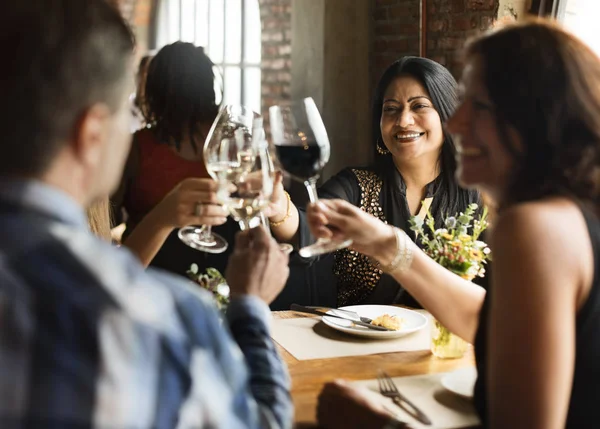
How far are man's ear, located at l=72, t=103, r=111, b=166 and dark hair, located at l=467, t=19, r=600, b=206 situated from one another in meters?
0.65

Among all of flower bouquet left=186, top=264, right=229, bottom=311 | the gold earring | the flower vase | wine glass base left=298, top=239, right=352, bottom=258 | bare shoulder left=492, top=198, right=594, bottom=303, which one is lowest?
the flower vase

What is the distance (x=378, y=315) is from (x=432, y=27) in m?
2.52

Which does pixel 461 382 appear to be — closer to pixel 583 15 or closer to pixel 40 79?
pixel 40 79

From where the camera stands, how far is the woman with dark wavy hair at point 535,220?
1077mm

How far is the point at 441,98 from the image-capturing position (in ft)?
8.60

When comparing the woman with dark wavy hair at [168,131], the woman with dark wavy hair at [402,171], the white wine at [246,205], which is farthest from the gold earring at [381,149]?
the white wine at [246,205]

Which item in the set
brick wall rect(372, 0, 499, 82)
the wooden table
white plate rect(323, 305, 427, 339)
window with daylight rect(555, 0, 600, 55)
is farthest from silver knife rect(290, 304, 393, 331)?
window with daylight rect(555, 0, 600, 55)

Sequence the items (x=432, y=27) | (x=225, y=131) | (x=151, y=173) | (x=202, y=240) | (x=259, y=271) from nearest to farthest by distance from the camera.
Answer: (x=259, y=271), (x=225, y=131), (x=202, y=240), (x=151, y=173), (x=432, y=27)

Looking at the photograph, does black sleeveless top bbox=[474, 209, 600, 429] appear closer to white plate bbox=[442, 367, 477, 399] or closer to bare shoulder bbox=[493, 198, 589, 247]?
bare shoulder bbox=[493, 198, 589, 247]

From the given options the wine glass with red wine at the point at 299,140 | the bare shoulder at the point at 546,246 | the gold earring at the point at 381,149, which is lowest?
the gold earring at the point at 381,149

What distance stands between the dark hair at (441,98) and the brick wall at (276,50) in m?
2.28

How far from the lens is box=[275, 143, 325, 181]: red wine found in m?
1.55

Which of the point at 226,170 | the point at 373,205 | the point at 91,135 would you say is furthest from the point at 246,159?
the point at 373,205

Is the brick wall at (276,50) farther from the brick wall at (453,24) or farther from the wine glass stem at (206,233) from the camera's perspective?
the wine glass stem at (206,233)
